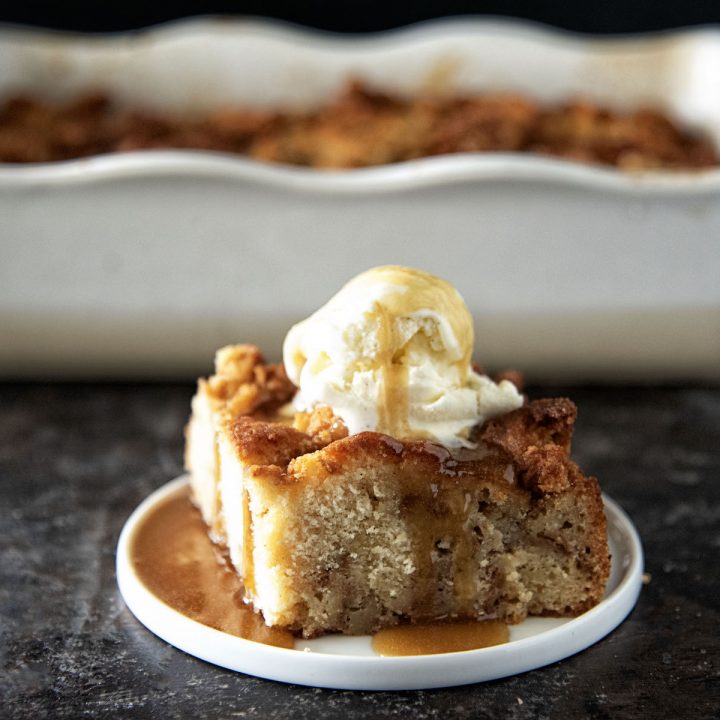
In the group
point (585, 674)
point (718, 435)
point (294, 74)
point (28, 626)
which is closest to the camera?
point (585, 674)

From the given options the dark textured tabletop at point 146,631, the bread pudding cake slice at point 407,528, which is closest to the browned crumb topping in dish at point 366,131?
the dark textured tabletop at point 146,631

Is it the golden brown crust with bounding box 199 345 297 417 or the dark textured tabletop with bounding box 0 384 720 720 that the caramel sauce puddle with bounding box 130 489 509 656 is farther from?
the golden brown crust with bounding box 199 345 297 417

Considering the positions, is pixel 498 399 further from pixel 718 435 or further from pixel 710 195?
pixel 710 195

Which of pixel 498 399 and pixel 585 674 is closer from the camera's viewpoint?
pixel 585 674

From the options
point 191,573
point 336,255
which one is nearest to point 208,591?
point 191,573

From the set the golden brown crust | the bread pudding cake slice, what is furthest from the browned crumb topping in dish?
the bread pudding cake slice

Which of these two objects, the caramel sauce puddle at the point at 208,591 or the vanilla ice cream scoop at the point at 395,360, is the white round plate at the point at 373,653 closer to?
the caramel sauce puddle at the point at 208,591

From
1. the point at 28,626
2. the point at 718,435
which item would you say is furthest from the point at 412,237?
the point at 28,626
